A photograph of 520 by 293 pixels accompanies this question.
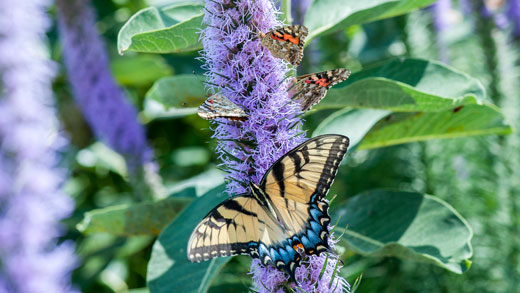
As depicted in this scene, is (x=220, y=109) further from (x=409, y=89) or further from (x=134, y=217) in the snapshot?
(x=134, y=217)

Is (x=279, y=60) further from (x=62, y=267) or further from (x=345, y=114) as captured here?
Result: (x=62, y=267)

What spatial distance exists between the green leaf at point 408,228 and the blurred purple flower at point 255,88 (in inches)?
11.8

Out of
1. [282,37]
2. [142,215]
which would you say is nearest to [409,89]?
[282,37]

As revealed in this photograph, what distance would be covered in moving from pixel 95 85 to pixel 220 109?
4.40ft

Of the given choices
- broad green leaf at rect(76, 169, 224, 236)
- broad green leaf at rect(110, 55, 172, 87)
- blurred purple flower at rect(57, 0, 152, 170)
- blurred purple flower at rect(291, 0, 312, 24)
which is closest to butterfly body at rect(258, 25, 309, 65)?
broad green leaf at rect(76, 169, 224, 236)

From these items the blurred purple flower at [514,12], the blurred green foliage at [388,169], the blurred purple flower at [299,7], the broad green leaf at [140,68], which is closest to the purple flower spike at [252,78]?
the blurred green foliage at [388,169]

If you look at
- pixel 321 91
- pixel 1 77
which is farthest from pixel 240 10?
pixel 1 77

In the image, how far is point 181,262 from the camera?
1271 millimetres

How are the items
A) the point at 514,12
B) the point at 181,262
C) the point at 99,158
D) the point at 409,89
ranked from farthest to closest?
the point at 99,158 < the point at 514,12 < the point at 181,262 < the point at 409,89

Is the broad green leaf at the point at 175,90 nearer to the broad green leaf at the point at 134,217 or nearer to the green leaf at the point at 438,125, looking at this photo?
the broad green leaf at the point at 134,217

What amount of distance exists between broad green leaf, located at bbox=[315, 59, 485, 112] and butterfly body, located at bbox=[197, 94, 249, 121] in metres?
0.37

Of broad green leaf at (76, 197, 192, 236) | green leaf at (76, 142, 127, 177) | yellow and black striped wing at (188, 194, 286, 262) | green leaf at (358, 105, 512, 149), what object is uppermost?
yellow and black striped wing at (188, 194, 286, 262)

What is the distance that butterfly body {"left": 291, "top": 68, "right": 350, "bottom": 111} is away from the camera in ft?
3.32

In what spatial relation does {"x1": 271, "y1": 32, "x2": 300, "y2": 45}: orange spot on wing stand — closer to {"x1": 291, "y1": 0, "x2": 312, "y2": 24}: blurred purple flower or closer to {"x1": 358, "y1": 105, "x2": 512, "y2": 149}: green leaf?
{"x1": 358, "y1": 105, "x2": 512, "y2": 149}: green leaf
